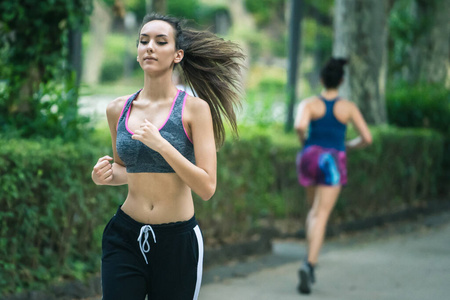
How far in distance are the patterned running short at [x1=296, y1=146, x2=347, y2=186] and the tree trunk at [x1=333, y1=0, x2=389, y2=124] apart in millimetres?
4760

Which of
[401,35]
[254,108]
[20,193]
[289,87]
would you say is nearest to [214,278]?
[20,193]

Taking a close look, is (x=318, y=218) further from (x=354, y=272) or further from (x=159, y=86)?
(x=159, y=86)

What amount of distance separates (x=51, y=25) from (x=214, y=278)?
8.69 ft

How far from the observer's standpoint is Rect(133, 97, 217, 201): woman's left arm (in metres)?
3.09

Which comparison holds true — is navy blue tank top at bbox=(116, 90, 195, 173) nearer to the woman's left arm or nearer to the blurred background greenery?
the woman's left arm

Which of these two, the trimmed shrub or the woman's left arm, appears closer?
the woman's left arm

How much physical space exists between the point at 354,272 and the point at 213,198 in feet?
5.08

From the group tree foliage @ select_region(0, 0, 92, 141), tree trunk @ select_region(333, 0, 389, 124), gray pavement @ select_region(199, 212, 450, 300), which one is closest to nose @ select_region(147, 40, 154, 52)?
tree foliage @ select_region(0, 0, 92, 141)

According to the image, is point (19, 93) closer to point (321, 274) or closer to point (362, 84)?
point (321, 274)

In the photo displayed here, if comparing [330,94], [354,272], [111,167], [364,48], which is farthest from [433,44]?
[111,167]

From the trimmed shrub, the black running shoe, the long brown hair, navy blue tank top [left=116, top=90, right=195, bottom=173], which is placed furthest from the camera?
the black running shoe

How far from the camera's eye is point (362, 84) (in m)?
11.4

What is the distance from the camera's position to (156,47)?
333 cm

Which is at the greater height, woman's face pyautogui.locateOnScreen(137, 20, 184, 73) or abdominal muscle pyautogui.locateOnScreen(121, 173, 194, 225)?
woman's face pyautogui.locateOnScreen(137, 20, 184, 73)
